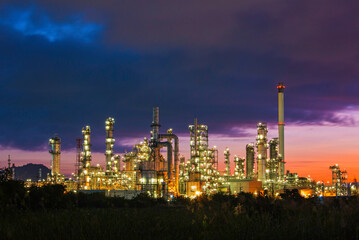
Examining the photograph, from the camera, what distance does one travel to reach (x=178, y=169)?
74.7 metres

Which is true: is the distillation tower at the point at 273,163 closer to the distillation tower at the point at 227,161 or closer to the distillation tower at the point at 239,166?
the distillation tower at the point at 239,166

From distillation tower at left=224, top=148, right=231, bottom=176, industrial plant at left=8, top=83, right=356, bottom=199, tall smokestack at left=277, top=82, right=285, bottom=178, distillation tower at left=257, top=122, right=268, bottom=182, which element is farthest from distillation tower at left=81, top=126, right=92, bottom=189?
tall smokestack at left=277, top=82, right=285, bottom=178

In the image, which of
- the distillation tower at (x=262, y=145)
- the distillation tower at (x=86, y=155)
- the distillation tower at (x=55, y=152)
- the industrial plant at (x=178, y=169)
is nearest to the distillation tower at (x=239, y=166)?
the industrial plant at (x=178, y=169)

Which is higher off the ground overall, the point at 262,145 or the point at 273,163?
the point at 262,145

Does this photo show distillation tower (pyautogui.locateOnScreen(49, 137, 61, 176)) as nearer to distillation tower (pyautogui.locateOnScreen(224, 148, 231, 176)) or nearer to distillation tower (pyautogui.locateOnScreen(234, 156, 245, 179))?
distillation tower (pyautogui.locateOnScreen(224, 148, 231, 176))

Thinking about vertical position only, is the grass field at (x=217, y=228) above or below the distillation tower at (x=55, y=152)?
below

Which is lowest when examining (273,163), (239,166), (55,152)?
(239,166)

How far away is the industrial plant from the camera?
71.6 metres

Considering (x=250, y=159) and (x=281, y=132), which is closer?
(x=281, y=132)

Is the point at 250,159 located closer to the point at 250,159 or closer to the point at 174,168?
the point at 250,159

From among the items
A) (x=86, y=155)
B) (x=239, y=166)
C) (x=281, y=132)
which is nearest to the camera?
(x=86, y=155)

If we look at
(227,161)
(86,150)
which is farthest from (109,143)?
(227,161)

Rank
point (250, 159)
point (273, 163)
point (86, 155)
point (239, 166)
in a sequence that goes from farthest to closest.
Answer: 1. point (239, 166)
2. point (250, 159)
3. point (273, 163)
4. point (86, 155)

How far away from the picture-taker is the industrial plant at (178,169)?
7156 centimetres
